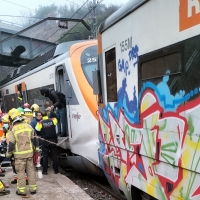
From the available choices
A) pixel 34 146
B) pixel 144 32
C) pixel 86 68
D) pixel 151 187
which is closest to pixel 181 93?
pixel 144 32

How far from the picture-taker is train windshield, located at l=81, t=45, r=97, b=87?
7215mm

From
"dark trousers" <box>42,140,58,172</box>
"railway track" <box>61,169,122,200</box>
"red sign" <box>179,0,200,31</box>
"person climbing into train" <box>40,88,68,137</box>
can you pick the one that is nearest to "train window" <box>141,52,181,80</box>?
"red sign" <box>179,0,200,31</box>

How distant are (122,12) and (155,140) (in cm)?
169

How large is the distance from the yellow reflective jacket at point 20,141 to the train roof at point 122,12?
2.36 metres

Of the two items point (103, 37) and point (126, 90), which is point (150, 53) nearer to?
point (126, 90)

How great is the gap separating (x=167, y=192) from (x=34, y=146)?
351cm

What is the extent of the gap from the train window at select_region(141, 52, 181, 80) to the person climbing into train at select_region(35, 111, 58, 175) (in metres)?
4.60

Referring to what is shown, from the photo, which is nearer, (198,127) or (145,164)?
(198,127)

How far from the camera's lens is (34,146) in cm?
614

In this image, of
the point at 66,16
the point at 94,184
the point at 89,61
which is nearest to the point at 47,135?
the point at 94,184

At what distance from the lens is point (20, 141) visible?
5.87 metres

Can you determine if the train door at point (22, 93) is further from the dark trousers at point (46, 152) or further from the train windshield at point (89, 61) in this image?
the train windshield at point (89, 61)

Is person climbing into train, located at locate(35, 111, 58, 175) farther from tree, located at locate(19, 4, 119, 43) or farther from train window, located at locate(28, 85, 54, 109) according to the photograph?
tree, located at locate(19, 4, 119, 43)

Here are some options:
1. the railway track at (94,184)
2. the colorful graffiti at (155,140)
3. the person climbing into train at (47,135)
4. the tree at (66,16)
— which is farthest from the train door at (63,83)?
the tree at (66,16)
